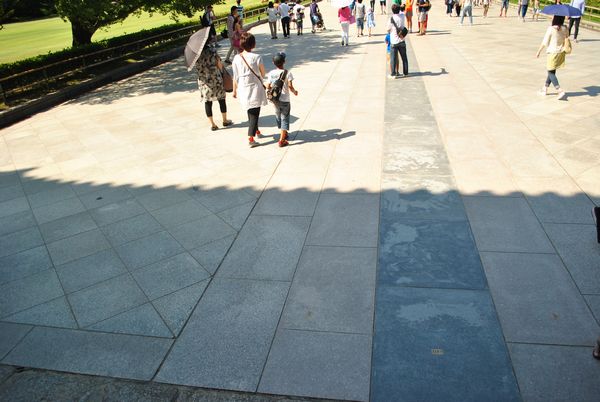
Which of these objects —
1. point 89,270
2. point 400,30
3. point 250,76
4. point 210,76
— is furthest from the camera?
point 400,30

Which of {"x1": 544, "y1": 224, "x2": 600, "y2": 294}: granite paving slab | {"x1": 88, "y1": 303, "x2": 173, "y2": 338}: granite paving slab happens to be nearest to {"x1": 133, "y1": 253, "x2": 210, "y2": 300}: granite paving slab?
{"x1": 88, "y1": 303, "x2": 173, "y2": 338}: granite paving slab

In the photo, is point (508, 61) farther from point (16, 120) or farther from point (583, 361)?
point (16, 120)

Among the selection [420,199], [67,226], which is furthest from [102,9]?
[420,199]

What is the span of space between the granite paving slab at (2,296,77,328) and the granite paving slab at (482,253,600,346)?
3.93 meters

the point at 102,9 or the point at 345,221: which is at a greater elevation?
the point at 102,9

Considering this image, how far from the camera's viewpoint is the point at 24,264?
16.1 feet

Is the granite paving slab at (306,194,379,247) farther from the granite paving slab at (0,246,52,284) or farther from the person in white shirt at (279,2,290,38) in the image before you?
the person in white shirt at (279,2,290,38)

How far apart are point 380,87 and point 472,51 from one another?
589 cm

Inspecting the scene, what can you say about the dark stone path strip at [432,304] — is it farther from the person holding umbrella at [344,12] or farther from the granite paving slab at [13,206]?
the person holding umbrella at [344,12]

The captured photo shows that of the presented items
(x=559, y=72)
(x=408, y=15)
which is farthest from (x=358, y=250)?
(x=408, y=15)

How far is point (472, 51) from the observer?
47.8 feet

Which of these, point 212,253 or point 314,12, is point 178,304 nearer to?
point 212,253

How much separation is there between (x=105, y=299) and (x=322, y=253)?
227cm

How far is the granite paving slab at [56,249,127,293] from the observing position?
449 centimetres
